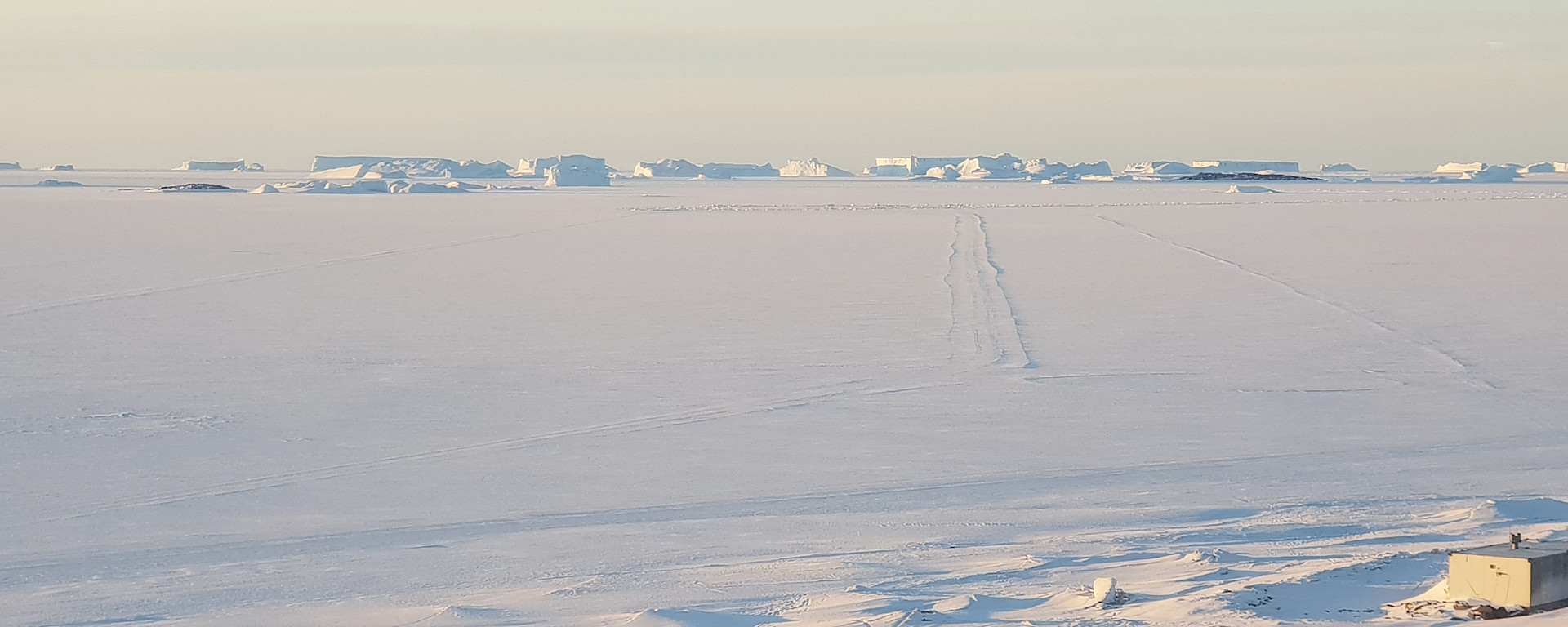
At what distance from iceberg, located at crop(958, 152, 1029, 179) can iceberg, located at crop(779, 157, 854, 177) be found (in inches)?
356

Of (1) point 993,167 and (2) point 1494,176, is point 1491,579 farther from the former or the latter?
(1) point 993,167

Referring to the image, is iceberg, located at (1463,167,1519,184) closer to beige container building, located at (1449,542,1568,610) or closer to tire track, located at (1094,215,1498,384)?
tire track, located at (1094,215,1498,384)

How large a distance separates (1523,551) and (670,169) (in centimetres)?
10027

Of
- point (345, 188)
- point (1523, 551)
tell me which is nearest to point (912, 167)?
point (345, 188)

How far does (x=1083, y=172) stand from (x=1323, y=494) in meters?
97.4

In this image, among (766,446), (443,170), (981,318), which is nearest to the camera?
(766,446)

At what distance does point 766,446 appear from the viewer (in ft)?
18.9

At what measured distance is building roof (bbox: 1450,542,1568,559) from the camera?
3.30m

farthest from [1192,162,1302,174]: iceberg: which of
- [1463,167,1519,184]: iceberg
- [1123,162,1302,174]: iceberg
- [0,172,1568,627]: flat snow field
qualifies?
[0,172,1568,627]: flat snow field

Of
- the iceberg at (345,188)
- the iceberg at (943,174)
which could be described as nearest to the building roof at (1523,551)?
the iceberg at (345,188)

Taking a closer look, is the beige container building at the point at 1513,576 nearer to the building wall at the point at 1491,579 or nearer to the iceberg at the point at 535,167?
the building wall at the point at 1491,579

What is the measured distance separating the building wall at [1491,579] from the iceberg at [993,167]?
9121 centimetres

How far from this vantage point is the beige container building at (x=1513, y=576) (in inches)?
128

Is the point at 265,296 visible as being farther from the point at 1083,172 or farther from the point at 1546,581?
the point at 1083,172
